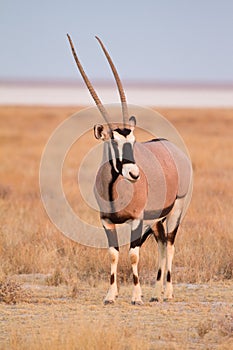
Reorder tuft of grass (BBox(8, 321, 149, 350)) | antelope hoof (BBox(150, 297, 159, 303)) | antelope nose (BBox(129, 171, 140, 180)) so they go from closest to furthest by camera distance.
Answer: tuft of grass (BBox(8, 321, 149, 350)), antelope nose (BBox(129, 171, 140, 180)), antelope hoof (BBox(150, 297, 159, 303))

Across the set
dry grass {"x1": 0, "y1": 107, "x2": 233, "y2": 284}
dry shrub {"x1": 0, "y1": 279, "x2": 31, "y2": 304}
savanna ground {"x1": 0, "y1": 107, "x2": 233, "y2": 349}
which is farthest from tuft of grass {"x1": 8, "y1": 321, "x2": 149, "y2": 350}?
dry grass {"x1": 0, "y1": 107, "x2": 233, "y2": 284}

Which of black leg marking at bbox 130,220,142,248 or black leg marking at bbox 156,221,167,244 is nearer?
black leg marking at bbox 130,220,142,248

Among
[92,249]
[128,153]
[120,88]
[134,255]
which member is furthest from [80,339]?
[92,249]

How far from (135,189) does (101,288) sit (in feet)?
5.61

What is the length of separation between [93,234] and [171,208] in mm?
3172

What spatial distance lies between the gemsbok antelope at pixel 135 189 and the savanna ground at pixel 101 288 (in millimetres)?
543

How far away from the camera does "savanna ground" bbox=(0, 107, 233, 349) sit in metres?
7.28

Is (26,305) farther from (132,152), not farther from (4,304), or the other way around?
(132,152)

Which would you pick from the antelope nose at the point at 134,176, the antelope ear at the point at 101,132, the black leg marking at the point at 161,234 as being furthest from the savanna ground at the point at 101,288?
the antelope ear at the point at 101,132

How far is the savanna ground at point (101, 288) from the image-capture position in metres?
7.28

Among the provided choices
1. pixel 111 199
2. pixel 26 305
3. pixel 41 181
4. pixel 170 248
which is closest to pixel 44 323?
pixel 26 305

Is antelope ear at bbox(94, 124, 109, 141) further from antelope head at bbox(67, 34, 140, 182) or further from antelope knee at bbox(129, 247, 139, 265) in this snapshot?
antelope knee at bbox(129, 247, 139, 265)

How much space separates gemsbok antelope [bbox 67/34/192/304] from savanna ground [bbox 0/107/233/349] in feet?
1.78

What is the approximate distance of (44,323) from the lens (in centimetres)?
807
